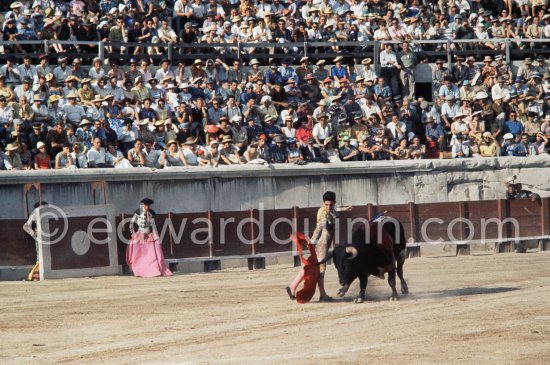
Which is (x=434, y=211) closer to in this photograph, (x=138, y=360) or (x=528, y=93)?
(x=528, y=93)

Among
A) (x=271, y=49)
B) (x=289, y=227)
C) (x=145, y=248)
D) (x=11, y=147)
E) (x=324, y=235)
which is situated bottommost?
(x=145, y=248)

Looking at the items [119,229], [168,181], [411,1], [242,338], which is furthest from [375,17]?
[242,338]

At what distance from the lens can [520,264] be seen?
20750 mm

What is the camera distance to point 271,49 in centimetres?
2498

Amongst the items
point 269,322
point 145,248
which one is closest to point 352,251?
point 269,322

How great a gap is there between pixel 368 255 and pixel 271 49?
1054 cm

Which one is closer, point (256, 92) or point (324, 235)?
point (324, 235)

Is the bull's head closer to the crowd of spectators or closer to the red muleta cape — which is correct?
the red muleta cape

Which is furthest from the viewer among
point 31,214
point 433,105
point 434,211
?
point 433,105

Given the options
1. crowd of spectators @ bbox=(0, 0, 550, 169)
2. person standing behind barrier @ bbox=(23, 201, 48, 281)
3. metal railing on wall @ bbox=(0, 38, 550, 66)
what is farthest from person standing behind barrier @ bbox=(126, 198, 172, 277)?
metal railing on wall @ bbox=(0, 38, 550, 66)

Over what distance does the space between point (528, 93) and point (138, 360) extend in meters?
16.1

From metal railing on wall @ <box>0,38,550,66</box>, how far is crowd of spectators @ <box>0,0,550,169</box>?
0.30 feet

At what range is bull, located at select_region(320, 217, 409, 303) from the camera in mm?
15164

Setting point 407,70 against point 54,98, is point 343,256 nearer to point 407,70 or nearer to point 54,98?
point 54,98
